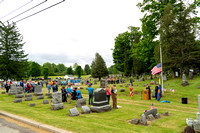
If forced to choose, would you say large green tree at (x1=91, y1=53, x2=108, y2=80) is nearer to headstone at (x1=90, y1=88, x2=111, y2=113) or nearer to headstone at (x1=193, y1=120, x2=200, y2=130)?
headstone at (x1=90, y1=88, x2=111, y2=113)

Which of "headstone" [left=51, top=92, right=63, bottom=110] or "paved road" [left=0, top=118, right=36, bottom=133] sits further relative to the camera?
"headstone" [left=51, top=92, right=63, bottom=110]

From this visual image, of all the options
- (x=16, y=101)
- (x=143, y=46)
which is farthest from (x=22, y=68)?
(x=143, y=46)

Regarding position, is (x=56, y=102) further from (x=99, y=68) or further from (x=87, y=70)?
(x=87, y=70)

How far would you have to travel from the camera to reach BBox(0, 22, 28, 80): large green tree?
116 feet

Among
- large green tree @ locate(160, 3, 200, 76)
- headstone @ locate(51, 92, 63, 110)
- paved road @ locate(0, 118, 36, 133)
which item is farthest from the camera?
large green tree @ locate(160, 3, 200, 76)

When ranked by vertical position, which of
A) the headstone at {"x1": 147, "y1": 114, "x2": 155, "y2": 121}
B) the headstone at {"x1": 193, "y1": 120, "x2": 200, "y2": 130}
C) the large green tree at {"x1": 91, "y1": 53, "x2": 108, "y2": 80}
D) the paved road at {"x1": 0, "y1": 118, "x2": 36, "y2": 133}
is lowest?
the paved road at {"x1": 0, "y1": 118, "x2": 36, "y2": 133}

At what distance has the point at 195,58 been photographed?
78.1 feet

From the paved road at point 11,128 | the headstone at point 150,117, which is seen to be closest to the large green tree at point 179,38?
the headstone at point 150,117

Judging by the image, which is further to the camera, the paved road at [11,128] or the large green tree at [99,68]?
the large green tree at [99,68]

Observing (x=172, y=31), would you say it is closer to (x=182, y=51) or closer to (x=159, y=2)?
(x=182, y=51)

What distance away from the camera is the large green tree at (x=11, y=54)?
1398 inches

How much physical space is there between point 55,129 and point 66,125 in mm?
647

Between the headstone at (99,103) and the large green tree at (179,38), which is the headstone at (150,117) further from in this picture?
the large green tree at (179,38)

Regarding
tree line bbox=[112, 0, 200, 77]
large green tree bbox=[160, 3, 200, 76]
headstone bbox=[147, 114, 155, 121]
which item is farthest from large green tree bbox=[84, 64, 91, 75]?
headstone bbox=[147, 114, 155, 121]
